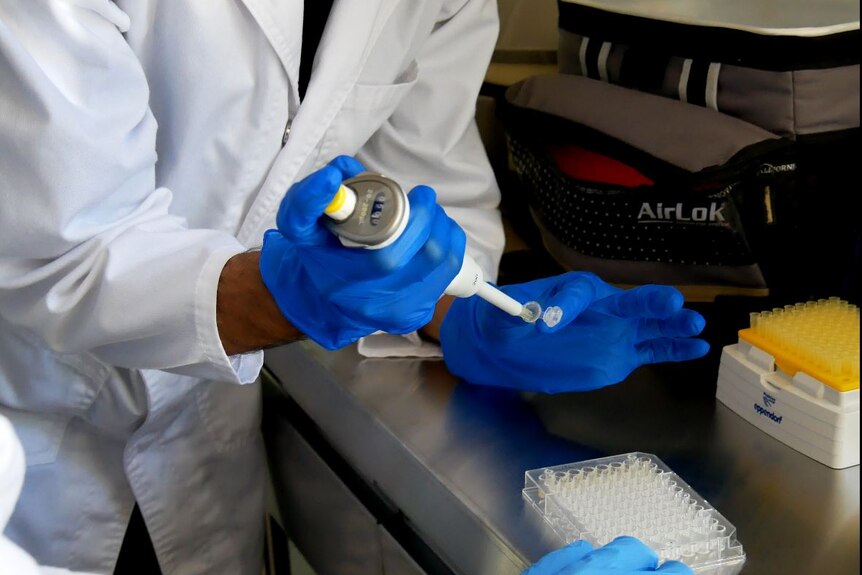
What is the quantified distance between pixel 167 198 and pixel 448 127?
0.46 meters

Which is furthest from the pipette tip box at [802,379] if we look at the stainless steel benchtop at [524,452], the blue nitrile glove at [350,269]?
the blue nitrile glove at [350,269]

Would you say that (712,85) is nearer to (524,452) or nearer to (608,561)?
(524,452)

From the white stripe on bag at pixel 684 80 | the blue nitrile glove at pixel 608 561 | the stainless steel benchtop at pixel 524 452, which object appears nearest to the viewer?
the blue nitrile glove at pixel 608 561

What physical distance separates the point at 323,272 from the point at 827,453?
50 centimetres

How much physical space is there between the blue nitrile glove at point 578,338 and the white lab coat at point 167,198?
8.8 inches

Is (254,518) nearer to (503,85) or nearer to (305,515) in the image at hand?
(305,515)

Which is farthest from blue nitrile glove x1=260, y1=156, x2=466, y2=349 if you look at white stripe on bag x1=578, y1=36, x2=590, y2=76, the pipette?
white stripe on bag x1=578, y1=36, x2=590, y2=76

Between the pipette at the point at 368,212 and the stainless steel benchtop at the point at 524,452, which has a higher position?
the pipette at the point at 368,212

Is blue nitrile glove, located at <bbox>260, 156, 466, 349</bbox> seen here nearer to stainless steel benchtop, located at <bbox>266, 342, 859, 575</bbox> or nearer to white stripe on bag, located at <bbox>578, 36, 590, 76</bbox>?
stainless steel benchtop, located at <bbox>266, 342, 859, 575</bbox>

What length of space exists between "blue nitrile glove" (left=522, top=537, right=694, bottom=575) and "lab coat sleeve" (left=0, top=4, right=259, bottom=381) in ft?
1.24

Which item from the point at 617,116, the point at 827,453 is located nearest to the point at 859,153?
the point at 617,116

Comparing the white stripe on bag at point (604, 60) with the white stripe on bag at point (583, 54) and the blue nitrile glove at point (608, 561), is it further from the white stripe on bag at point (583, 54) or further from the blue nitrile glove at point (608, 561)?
the blue nitrile glove at point (608, 561)

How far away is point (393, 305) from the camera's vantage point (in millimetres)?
730

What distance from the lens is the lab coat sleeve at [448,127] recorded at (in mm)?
1234
